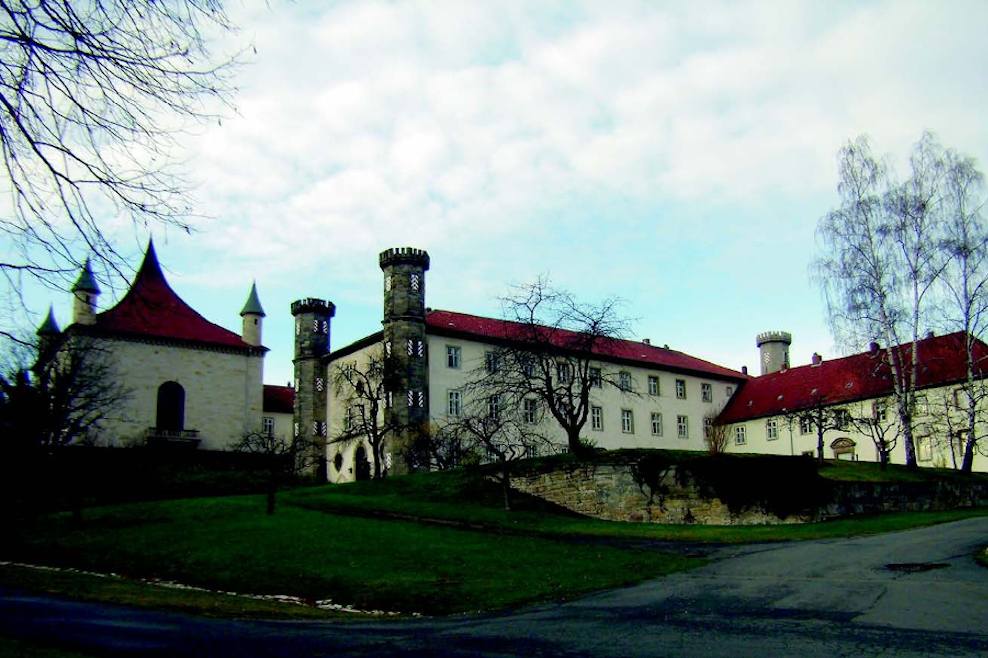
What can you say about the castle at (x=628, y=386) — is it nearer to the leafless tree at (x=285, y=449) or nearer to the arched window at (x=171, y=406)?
the leafless tree at (x=285, y=449)

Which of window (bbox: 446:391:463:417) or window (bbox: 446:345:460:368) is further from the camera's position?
window (bbox: 446:345:460:368)

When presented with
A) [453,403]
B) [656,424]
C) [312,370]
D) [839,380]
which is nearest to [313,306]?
[312,370]

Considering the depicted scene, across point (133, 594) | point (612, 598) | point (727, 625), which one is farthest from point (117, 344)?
point (727, 625)

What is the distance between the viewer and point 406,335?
53.3 metres

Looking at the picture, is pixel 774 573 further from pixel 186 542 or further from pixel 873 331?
pixel 873 331

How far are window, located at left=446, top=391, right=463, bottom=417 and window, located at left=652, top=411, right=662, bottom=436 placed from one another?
1750 cm

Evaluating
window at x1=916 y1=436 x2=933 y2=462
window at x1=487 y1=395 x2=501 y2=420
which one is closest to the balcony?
window at x1=487 y1=395 x2=501 y2=420

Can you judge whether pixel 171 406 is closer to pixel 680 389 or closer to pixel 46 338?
pixel 46 338

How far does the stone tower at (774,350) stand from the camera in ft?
252

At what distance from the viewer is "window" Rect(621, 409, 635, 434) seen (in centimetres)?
6397

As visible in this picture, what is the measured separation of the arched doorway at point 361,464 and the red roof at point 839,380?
27.3 meters

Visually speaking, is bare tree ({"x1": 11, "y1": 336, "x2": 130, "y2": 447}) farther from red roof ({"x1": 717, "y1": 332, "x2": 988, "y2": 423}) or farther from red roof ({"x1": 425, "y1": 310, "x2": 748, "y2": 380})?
red roof ({"x1": 717, "y1": 332, "x2": 988, "y2": 423})

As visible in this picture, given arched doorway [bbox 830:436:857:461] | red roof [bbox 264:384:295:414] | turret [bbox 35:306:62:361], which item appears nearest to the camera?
turret [bbox 35:306:62:361]

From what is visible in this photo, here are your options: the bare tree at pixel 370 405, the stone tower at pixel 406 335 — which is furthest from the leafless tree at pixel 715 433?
the bare tree at pixel 370 405
